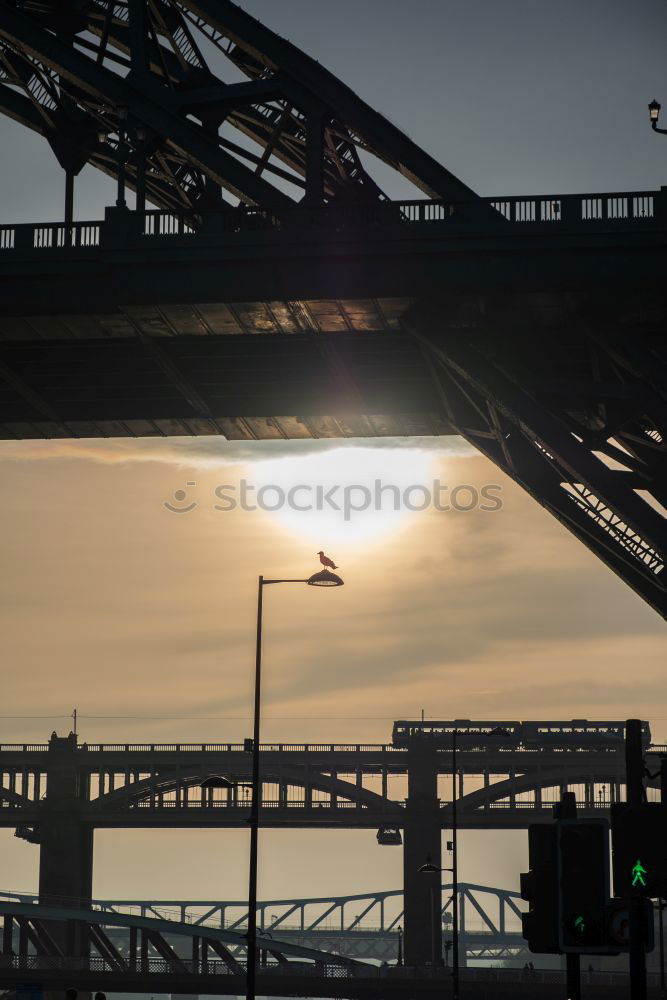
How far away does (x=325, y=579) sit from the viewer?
151 ft

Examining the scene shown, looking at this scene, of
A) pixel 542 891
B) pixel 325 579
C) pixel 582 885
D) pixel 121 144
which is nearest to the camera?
pixel 582 885

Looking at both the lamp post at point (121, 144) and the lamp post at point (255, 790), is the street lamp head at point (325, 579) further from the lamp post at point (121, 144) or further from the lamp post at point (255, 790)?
the lamp post at point (121, 144)

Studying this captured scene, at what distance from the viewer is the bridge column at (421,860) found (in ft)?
528

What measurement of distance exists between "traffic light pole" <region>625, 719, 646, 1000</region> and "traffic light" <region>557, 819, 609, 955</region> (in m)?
0.28

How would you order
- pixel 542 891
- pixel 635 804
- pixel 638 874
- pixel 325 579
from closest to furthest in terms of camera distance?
pixel 638 874 < pixel 635 804 < pixel 542 891 < pixel 325 579

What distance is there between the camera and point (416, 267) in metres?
50.0

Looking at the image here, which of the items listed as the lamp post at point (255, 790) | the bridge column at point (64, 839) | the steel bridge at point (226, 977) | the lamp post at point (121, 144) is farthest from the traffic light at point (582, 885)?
the bridge column at point (64, 839)

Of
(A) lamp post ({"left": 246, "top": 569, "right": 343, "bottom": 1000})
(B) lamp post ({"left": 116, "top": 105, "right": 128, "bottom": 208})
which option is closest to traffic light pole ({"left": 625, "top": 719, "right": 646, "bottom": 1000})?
(A) lamp post ({"left": 246, "top": 569, "right": 343, "bottom": 1000})

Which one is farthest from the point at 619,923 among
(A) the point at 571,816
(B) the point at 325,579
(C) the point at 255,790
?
(B) the point at 325,579

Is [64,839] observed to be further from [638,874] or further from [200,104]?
[638,874]

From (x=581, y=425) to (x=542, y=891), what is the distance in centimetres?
3547

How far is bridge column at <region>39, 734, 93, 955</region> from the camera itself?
167125mm

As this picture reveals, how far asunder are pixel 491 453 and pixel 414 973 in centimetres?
9829

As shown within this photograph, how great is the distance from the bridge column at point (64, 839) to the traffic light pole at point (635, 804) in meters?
150
